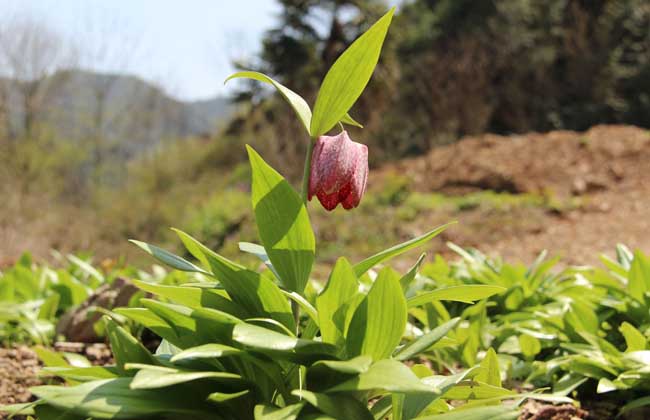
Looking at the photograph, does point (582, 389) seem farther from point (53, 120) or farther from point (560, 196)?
point (53, 120)

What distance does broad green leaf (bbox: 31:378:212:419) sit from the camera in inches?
42.1

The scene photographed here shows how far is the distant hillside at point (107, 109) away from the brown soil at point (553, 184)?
31.1ft

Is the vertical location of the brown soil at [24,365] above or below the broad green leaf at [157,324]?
below

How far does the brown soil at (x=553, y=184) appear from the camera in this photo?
23.9 ft

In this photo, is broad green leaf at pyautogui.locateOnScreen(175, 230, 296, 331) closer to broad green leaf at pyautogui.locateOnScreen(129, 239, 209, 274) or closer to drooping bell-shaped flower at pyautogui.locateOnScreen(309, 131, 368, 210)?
broad green leaf at pyautogui.locateOnScreen(129, 239, 209, 274)

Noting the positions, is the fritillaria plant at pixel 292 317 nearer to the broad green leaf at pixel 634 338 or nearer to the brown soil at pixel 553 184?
the broad green leaf at pixel 634 338

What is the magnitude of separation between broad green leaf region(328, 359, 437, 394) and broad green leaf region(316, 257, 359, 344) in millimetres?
126

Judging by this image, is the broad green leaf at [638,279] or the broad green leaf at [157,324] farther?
the broad green leaf at [638,279]

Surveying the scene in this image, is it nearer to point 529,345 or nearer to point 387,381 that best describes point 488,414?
point 387,381

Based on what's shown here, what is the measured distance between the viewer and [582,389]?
2.18m

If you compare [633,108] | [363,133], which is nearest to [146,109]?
[363,133]

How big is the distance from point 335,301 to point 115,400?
453 mm

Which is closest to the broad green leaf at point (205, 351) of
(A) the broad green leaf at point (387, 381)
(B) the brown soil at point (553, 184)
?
(A) the broad green leaf at point (387, 381)

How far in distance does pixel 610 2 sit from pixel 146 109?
17756mm
